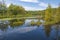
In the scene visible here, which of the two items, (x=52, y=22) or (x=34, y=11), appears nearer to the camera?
(x=52, y=22)

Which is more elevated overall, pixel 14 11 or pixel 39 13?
Result: pixel 14 11

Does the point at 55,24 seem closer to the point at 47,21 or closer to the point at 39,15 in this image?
the point at 47,21

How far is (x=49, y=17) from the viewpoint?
983 cm

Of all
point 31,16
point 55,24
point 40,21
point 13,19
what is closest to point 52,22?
point 55,24

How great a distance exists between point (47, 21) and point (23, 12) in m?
1.97

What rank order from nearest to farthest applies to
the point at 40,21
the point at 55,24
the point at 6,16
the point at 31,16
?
the point at 55,24 < the point at 40,21 < the point at 31,16 < the point at 6,16

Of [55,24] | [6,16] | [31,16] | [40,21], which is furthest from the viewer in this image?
[6,16]

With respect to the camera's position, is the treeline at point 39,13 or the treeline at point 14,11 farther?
the treeline at point 14,11

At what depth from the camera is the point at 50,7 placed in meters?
10.2

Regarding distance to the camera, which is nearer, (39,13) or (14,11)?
(39,13)

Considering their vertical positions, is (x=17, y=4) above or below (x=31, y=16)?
above

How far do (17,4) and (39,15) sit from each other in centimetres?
245

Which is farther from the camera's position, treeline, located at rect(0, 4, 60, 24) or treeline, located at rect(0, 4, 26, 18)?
treeline, located at rect(0, 4, 26, 18)

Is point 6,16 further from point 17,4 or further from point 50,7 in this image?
point 50,7
